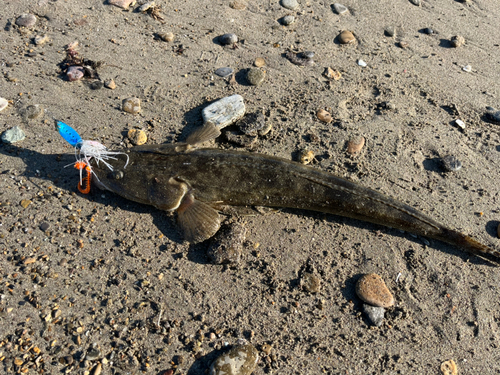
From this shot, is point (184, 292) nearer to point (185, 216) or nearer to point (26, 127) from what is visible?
point (185, 216)

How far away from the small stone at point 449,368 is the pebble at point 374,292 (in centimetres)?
77

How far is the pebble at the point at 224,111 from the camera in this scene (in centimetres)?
473

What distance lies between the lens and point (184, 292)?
3824mm

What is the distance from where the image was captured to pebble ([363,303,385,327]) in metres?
3.72

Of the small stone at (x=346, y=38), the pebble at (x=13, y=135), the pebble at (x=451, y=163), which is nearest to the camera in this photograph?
the pebble at (x=13, y=135)

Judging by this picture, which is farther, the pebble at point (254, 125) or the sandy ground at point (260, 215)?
the pebble at point (254, 125)

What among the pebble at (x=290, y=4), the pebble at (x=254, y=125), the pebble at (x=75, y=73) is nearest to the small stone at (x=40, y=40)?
the pebble at (x=75, y=73)

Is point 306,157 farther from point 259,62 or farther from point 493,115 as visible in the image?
point 493,115

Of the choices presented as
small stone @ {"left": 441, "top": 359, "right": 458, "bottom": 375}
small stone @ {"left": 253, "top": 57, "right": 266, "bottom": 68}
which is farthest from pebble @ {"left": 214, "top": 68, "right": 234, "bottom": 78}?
small stone @ {"left": 441, "top": 359, "right": 458, "bottom": 375}

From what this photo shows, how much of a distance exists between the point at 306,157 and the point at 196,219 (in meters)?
1.71

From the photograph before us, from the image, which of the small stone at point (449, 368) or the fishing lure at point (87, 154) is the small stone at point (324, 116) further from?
the small stone at point (449, 368)

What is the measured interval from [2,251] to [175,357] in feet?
7.82

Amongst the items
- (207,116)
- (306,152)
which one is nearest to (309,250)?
(306,152)

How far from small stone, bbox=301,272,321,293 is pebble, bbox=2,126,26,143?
4196 mm
